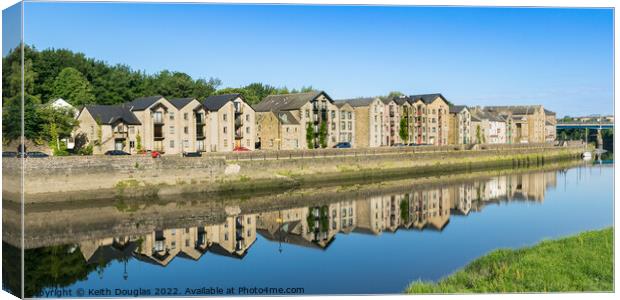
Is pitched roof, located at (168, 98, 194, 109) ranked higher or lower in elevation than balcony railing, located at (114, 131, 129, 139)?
higher

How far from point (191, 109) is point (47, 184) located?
17.2 metres

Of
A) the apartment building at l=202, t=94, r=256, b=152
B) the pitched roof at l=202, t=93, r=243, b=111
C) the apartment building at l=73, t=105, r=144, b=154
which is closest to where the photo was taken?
the apartment building at l=73, t=105, r=144, b=154

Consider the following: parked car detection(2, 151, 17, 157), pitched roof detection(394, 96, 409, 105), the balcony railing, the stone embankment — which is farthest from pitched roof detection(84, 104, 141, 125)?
pitched roof detection(394, 96, 409, 105)

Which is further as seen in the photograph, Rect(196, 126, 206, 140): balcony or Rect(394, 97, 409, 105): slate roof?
Result: Rect(394, 97, 409, 105): slate roof

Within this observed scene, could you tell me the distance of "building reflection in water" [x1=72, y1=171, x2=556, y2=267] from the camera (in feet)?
63.7

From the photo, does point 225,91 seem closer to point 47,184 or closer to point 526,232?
point 47,184

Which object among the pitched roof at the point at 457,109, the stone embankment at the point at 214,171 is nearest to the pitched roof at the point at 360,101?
the stone embankment at the point at 214,171

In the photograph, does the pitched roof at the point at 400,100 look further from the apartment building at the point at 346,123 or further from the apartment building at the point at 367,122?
the apartment building at the point at 346,123

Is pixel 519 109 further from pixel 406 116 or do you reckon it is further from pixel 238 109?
pixel 238 109

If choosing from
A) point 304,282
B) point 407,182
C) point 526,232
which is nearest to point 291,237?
point 304,282

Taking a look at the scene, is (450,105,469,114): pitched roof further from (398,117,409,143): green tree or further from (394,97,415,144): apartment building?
(398,117,409,143): green tree

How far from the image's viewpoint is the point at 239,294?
11.6 m

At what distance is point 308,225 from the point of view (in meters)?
24.5

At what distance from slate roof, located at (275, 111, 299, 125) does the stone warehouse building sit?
16.7ft
